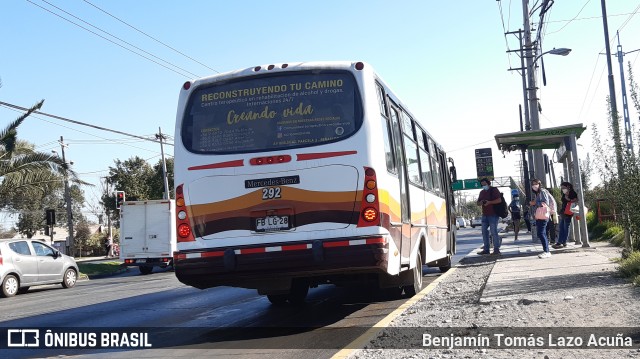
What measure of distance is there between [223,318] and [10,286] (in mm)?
10425

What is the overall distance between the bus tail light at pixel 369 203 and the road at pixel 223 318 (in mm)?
1360

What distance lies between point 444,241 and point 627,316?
7608 mm

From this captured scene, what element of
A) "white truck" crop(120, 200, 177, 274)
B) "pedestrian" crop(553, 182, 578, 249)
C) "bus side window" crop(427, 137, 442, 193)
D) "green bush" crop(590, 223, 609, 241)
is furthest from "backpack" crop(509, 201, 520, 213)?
"bus side window" crop(427, 137, 442, 193)

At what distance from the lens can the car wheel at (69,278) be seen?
19.7 m

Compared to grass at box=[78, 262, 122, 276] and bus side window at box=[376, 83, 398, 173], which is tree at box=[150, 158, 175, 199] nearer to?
grass at box=[78, 262, 122, 276]

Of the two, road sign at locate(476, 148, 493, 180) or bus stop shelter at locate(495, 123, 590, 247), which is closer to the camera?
bus stop shelter at locate(495, 123, 590, 247)

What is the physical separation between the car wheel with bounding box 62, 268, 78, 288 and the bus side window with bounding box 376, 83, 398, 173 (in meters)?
14.5

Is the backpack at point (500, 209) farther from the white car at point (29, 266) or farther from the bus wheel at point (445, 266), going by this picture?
the white car at point (29, 266)

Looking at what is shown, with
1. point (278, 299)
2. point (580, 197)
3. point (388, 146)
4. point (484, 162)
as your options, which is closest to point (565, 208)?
point (580, 197)

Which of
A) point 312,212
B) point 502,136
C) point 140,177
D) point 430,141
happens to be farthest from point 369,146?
point 140,177

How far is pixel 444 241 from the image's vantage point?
1412cm

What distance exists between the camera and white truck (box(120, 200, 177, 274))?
2583cm

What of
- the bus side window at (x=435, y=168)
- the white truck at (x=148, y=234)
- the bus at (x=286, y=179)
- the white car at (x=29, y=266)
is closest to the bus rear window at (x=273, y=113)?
the bus at (x=286, y=179)

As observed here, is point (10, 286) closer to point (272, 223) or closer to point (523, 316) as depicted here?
point (272, 223)
